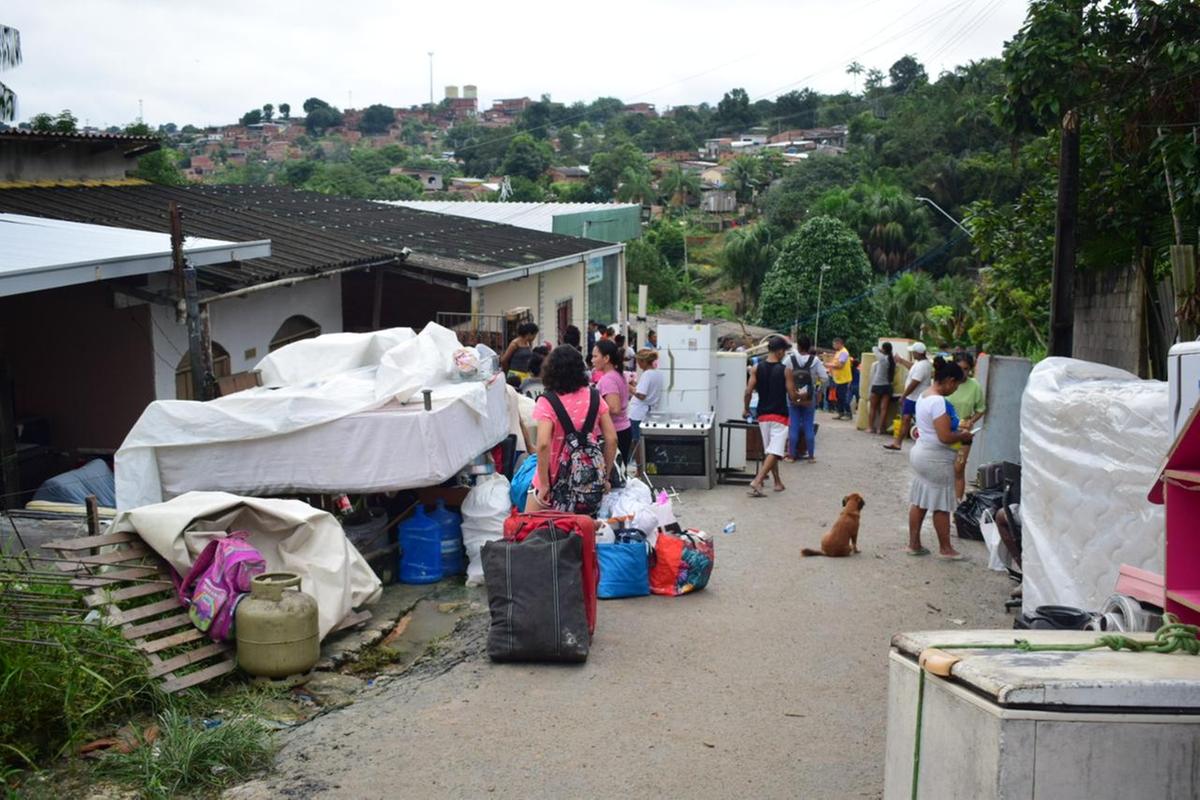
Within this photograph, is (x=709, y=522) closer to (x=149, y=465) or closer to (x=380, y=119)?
(x=149, y=465)

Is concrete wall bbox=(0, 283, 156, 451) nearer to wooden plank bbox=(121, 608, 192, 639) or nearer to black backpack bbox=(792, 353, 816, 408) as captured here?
wooden plank bbox=(121, 608, 192, 639)

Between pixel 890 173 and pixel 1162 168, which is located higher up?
pixel 890 173

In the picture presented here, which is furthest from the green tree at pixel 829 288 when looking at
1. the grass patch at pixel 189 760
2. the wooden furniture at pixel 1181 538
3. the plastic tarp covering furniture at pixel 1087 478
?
the grass patch at pixel 189 760

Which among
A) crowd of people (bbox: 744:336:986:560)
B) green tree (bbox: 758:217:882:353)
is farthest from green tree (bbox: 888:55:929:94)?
crowd of people (bbox: 744:336:986:560)

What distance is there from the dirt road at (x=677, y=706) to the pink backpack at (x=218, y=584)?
89 cm

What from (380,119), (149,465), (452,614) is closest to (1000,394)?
(452,614)

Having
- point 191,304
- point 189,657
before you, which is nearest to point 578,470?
point 189,657

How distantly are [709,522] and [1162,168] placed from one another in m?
5.15

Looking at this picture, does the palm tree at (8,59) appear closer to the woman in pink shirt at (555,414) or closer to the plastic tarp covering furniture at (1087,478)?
the woman in pink shirt at (555,414)

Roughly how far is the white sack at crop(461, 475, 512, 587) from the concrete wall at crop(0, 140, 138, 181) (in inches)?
342

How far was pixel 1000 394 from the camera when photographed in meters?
12.4

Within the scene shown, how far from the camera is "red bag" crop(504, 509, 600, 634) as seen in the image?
7.05 meters

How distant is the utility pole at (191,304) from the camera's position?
9.64 meters

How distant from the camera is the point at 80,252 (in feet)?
30.2
